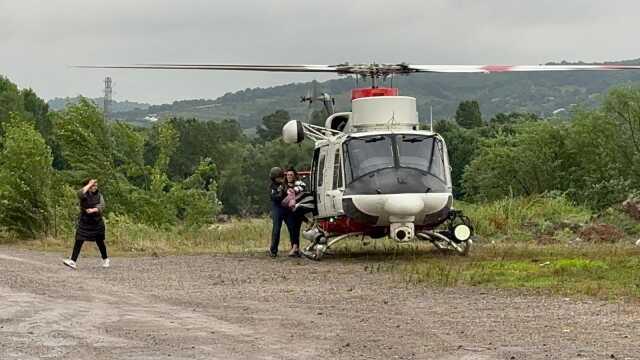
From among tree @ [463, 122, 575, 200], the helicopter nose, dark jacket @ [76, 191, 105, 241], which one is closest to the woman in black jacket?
dark jacket @ [76, 191, 105, 241]

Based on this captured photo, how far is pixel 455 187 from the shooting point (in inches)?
1786

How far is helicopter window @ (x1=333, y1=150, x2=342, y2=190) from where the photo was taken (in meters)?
18.7

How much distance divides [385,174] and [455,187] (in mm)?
28192

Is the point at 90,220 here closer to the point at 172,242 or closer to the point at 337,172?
the point at 337,172

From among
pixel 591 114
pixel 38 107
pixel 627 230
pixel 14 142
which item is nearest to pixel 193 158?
pixel 38 107

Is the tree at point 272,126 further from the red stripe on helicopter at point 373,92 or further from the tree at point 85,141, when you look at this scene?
the red stripe on helicopter at point 373,92

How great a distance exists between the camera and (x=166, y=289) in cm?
1413

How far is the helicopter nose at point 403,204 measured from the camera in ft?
56.4

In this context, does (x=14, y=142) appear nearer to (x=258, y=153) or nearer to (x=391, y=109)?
(x=391, y=109)

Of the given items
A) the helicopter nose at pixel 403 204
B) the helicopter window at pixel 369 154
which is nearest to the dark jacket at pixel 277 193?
the helicopter window at pixel 369 154

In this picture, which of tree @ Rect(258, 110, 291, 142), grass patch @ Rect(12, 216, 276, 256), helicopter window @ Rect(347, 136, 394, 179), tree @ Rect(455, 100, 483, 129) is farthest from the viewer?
tree @ Rect(258, 110, 291, 142)

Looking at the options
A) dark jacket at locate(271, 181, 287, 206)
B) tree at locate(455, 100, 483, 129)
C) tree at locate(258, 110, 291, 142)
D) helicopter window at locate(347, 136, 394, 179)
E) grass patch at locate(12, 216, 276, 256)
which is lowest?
tree at locate(258, 110, 291, 142)

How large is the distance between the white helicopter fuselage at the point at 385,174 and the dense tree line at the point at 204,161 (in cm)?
969

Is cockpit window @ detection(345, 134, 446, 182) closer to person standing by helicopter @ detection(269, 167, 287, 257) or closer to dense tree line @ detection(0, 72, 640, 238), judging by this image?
person standing by helicopter @ detection(269, 167, 287, 257)
